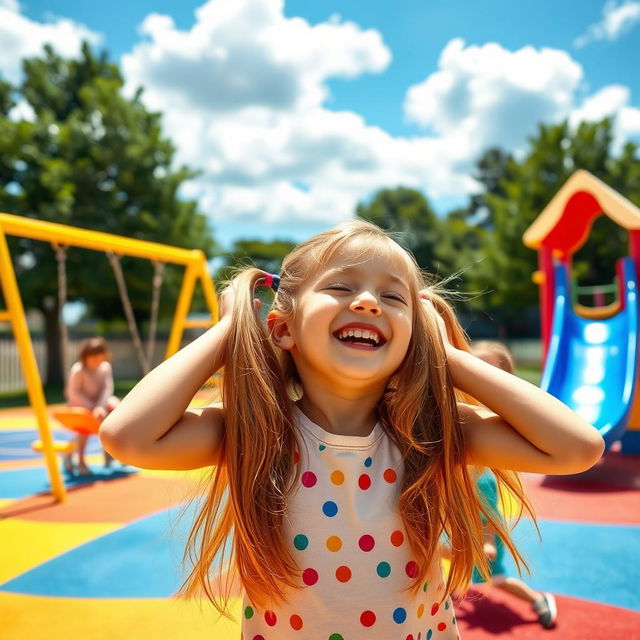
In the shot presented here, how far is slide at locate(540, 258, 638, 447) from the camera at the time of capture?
4840 millimetres

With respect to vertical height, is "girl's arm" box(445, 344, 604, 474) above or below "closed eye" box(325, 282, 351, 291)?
below

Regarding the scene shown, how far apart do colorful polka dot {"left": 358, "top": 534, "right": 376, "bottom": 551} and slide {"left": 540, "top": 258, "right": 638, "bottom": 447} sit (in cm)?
389

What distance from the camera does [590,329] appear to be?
6.36 m

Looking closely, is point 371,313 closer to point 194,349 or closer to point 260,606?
point 194,349

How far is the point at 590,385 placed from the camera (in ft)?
17.7

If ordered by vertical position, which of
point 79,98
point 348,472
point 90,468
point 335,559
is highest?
point 79,98

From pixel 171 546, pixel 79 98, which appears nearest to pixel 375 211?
pixel 79 98

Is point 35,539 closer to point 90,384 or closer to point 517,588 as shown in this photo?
point 90,384

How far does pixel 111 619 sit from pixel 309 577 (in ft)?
5.60

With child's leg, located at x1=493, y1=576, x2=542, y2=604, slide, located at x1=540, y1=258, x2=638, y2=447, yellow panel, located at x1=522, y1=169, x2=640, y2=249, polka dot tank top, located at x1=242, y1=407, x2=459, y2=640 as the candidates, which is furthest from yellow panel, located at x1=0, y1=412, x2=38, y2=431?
polka dot tank top, located at x1=242, y1=407, x2=459, y2=640

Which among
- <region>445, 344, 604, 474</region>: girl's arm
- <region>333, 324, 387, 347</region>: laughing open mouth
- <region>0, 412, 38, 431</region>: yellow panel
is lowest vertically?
<region>0, 412, 38, 431</region>: yellow panel

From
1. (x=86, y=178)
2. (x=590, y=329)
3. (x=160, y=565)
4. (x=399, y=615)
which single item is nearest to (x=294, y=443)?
(x=399, y=615)

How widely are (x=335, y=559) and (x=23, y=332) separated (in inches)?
155

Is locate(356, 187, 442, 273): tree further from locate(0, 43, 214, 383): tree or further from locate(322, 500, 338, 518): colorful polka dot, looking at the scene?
locate(322, 500, 338, 518): colorful polka dot
